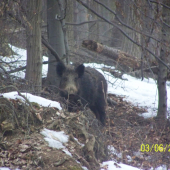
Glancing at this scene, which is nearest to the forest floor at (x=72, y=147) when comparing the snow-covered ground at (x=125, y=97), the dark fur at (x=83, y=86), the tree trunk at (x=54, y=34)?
the snow-covered ground at (x=125, y=97)

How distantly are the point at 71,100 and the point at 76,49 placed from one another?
341 cm

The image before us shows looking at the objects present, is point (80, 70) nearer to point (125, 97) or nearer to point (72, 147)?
point (125, 97)

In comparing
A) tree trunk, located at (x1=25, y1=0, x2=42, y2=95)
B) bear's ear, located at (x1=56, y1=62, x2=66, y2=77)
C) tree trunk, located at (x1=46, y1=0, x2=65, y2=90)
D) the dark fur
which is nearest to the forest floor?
the dark fur

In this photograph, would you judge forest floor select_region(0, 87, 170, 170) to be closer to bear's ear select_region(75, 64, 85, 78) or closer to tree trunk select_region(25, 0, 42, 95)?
tree trunk select_region(25, 0, 42, 95)

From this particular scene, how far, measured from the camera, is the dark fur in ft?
27.9

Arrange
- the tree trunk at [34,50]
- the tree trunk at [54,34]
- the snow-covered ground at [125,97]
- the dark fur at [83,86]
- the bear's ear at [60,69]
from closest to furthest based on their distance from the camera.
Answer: the snow-covered ground at [125,97]
the tree trunk at [34,50]
the dark fur at [83,86]
the bear's ear at [60,69]
the tree trunk at [54,34]

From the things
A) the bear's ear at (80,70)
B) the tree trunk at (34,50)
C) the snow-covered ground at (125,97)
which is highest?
the tree trunk at (34,50)

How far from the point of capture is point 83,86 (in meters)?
9.25

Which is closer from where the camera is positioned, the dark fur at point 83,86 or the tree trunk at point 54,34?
the dark fur at point 83,86

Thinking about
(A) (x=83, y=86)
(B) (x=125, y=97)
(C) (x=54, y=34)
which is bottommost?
(B) (x=125, y=97)

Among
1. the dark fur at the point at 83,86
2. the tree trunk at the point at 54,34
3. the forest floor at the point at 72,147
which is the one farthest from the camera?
the tree trunk at the point at 54,34

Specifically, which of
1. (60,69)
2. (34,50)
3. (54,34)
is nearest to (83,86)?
(60,69)

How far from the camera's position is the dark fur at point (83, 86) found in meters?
8.51

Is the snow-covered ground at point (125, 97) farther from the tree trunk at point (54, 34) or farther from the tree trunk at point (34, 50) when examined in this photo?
the tree trunk at point (54, 34)
